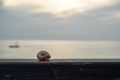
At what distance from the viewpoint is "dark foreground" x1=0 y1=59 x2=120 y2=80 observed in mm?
5441

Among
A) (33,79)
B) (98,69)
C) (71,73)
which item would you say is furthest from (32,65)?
(98,69)

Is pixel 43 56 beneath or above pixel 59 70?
above

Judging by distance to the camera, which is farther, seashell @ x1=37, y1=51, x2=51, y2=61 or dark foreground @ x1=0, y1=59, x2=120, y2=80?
seashell @ x1=37, y1=51, x2=51, y2=61

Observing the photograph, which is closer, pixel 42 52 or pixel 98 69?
pixel 98 69

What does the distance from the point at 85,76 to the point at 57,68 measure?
1.42ft

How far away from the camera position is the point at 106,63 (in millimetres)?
5688

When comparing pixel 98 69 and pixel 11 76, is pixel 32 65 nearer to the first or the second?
pixel 11 76

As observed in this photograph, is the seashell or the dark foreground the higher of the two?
the seashell

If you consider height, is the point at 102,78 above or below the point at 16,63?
below

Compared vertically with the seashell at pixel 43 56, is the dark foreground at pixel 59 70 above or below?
below

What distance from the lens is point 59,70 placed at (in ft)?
18.2

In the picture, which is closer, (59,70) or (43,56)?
(59,70)

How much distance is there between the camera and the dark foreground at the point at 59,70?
17.9 ft

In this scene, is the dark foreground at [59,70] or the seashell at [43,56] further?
the seashell at [43,56]
